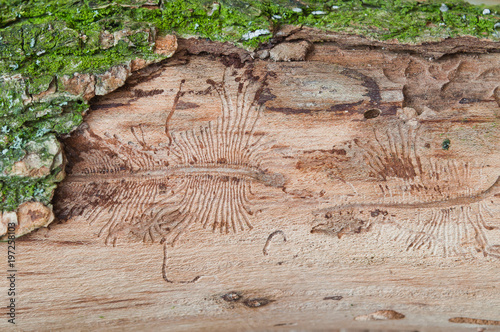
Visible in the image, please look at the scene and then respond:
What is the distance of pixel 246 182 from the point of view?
206 cm

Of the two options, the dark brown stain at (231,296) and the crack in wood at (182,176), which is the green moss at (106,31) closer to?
the crack in wood at (182,176)

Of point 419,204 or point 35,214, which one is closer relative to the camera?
point 35,214

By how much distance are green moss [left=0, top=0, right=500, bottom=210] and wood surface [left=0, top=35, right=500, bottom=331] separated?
12 centimetres

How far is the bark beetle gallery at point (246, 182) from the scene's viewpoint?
2029 millimetres

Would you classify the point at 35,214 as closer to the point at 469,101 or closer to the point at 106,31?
the point at 106,31

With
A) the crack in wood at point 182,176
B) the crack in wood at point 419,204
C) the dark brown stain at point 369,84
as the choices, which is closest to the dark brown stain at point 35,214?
the crack in wood at point 182,176

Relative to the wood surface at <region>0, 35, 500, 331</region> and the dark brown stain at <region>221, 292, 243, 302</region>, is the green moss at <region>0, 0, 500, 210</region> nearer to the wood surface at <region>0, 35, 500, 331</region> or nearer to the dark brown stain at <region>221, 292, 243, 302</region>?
the wood surface at <region>0, 35, 500, 331</region>

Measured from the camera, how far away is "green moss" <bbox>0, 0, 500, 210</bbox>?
1.90 meters

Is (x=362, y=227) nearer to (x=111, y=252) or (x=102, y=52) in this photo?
(x=111, y=252)

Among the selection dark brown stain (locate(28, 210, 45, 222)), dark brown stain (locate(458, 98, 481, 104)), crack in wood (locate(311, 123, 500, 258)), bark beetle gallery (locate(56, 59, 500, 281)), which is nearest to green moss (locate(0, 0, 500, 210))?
dark brown stain (locate(28, 210, 45, 222))

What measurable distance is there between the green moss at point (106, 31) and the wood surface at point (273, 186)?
0.12m

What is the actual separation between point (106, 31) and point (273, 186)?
3.74 feet

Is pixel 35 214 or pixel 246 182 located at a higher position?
pixel 246 182

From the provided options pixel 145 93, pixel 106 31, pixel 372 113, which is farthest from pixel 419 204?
pixel 106 31
